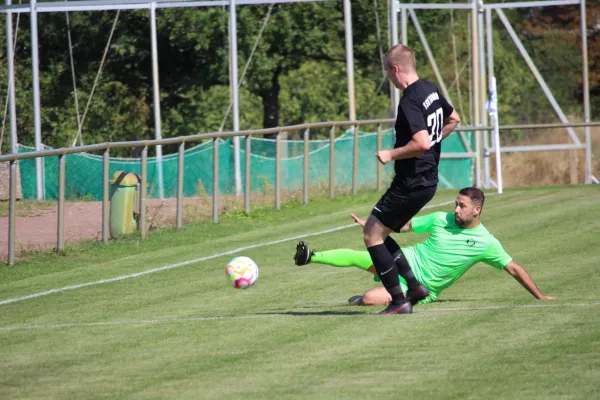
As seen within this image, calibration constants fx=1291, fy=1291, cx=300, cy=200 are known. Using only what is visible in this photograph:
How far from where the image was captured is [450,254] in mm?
10906

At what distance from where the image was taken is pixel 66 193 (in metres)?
18.4

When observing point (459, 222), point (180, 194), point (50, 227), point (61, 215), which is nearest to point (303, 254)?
point (459, 222)

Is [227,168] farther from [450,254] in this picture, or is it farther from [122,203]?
[450,254]

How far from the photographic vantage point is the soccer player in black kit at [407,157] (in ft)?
32.0

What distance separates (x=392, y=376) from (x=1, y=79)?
27714mm

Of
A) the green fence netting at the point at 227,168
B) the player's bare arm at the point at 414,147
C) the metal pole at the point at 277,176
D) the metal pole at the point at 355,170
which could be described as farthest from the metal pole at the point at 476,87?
the player's bare arm at the point at 414,147

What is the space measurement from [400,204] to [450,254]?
1170mm

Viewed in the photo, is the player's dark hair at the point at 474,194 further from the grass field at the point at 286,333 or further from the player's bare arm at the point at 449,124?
the grass field at the point at 286,333

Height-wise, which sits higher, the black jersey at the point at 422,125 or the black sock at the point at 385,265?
the black jersey at the point at 422,125

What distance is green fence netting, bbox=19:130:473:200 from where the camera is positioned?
20328 millimetres

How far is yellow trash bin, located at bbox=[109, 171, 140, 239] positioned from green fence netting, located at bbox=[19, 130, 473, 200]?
1.80 feet

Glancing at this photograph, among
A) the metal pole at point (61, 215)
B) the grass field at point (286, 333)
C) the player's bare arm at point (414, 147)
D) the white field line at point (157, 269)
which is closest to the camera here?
the grass field at point (286, 333)

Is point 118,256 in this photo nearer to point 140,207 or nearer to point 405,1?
point 140,207

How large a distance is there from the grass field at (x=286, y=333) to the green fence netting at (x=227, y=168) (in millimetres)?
3942
